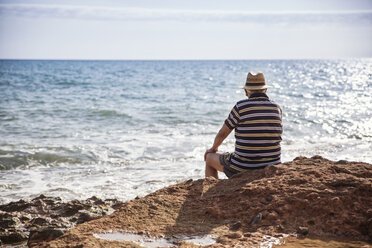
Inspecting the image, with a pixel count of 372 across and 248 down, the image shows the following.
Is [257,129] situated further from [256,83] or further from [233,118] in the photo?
[256,83]

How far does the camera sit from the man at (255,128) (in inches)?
175

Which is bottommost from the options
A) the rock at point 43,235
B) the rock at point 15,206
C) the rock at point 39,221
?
the rock at point 15,206

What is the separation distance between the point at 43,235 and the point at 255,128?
2.38 meters

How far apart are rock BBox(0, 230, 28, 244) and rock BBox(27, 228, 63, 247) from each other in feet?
1.64

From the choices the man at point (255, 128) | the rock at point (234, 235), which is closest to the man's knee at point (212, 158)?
the man at point (255, 128)

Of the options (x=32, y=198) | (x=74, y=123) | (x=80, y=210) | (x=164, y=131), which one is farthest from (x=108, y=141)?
(x=80, y=210)

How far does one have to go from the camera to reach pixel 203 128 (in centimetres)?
1170

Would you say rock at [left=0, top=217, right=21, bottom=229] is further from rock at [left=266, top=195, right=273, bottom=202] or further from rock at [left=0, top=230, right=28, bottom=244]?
rock at [left=266, top=195, right=273, bottom=202]

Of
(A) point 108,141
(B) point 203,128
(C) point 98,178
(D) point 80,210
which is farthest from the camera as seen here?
(B) point 203,128

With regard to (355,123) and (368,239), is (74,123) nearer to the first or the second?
(355,123)

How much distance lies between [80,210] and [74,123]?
312 inches

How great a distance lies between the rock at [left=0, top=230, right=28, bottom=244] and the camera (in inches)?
150

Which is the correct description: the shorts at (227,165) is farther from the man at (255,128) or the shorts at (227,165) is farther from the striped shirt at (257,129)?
the striped shirt at (257,129)

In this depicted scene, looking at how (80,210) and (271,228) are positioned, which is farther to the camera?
(80,210)
